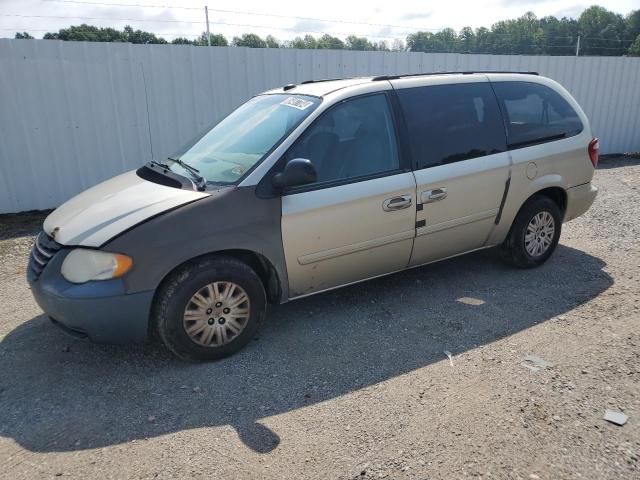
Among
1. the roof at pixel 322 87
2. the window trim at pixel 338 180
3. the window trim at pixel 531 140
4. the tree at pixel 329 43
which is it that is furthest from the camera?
the tree at pixel 329 43

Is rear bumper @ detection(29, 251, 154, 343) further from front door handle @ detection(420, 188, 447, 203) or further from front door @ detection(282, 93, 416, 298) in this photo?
front door handle @ detection(420, 188, 447, 203)

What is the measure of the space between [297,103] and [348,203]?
97 centimetres

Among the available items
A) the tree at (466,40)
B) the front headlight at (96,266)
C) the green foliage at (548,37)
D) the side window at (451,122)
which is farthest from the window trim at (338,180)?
the tree at (466,40)

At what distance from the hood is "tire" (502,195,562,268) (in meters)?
3.14

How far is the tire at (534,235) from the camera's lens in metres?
5.00

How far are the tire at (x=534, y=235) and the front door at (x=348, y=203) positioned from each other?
1413 mm

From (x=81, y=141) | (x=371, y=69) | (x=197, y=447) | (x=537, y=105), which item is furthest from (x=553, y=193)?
(x=81, y=141)

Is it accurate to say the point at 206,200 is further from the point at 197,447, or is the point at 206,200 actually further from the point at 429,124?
the point at 429,124

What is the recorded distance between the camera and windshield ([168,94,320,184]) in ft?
12.5

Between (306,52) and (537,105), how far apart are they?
511cm

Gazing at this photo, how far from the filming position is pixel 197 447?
2.82m

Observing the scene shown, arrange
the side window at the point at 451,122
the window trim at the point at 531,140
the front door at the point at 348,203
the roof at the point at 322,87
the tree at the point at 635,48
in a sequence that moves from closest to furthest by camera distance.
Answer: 1. the front door at the point at 348,203
2. the roof at the point at 322,87
3. the side window at the point at 451,122
4. the window trim at the point at 531,140
5. the tree at the point at 635,48

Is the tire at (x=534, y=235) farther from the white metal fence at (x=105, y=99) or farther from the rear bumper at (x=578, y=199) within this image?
the white metal fence at (x=105, y=99)

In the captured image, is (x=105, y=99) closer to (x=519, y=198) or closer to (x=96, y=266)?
(x=96, y=266)
